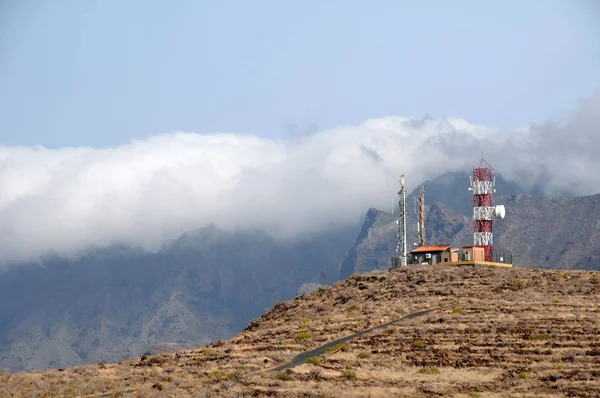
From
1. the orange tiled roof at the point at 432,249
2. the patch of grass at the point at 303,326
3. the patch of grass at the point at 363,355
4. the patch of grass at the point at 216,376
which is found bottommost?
the patch of grass at the point at 216,376

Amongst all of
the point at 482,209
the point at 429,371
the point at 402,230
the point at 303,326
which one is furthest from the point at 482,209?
the point at 429,371

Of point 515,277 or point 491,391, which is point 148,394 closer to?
point 491,391

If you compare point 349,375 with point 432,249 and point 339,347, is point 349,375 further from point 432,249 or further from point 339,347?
point 432,249

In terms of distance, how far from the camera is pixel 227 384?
58.9 meters

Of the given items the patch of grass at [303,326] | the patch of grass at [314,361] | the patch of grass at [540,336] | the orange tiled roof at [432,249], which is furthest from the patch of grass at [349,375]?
the orange tiled roof at [432,249]

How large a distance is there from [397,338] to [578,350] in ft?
43.2

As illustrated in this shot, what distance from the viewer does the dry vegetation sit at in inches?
2215

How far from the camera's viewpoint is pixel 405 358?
204 ft

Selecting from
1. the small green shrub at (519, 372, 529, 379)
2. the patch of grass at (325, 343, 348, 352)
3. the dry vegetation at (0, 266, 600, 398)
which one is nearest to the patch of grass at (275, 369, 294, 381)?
the dry vegetation at (0, 266, 600, 398)

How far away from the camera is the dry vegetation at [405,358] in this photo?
185ft

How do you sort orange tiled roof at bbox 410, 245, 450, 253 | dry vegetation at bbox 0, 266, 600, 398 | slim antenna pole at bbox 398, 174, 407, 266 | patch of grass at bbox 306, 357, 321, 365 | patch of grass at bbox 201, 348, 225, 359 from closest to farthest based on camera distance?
dry vegetation at bbox 0, 266, 600, 398 < patch of grass at bbox 306, 357, 321, 365 < patch of grass at bbox 201, 348, 225, 359 < orange tiled roof at bbox 410, 245, 450, 253 < slim antenna pole at bbox 398, 174, 407, 266

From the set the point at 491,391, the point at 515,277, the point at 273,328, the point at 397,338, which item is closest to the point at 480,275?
the point at 515,277

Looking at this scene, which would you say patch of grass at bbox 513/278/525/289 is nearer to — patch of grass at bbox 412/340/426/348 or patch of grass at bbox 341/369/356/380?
patch of grass at bbox 412/340/426/348

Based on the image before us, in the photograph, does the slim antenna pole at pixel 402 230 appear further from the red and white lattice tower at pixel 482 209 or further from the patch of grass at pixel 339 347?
the patch of grass at pixel 339 347
